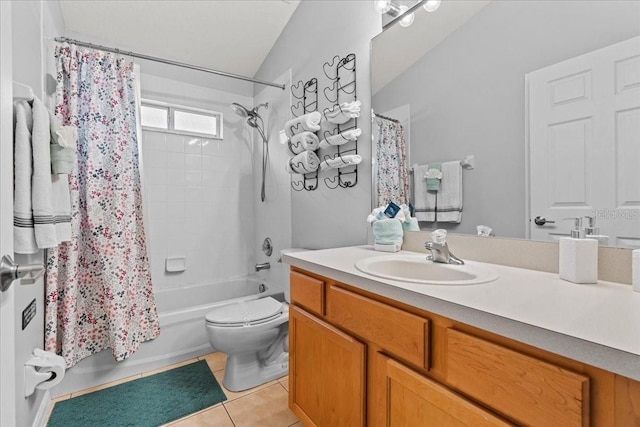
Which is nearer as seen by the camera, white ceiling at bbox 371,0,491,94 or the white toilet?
white ceiling at bbox 371,0,491,94

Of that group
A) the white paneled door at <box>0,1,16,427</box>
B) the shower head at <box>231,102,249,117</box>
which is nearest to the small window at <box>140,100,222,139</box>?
the shower head at <box>231,102,249,117</box>

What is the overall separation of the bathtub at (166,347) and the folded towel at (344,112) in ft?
4.47

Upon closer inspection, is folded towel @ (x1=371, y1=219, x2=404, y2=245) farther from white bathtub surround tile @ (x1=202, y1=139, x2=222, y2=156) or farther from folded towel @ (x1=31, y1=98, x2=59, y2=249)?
white bathtub surround tile @ (x1=202, y1=139, x2=222, y2=156)

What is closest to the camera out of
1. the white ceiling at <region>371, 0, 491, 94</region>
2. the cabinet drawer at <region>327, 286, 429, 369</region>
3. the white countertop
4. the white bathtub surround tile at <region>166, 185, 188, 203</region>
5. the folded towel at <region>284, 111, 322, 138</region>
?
the white countertop

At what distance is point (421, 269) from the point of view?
1.22 metres

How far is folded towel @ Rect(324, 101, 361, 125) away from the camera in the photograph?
1733mm

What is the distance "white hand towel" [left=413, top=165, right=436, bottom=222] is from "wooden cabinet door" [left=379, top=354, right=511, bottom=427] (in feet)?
2.41

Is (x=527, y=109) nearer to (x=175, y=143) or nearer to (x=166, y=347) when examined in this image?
(x=166, y=347)

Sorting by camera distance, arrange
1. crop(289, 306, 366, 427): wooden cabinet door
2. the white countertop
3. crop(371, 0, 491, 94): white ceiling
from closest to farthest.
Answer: the white countertop
crop(289, 306, 366, 427): wooden cabinet door
crop(371, 0, 491, 94): white ceiling

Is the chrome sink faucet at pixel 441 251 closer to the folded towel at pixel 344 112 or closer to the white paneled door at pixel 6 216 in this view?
the folded towel at pixel 344 112

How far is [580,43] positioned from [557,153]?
0.35 meters

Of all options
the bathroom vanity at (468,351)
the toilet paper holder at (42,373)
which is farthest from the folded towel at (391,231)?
the toilet paper holder at (42,373)

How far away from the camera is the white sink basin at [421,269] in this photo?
1024 mm

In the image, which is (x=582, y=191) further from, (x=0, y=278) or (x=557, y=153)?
(x=0, y=278)
